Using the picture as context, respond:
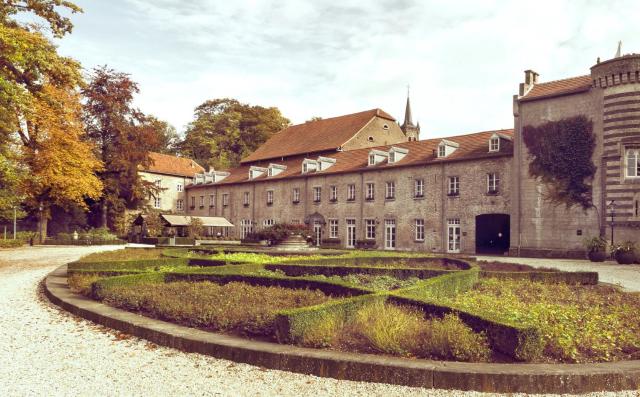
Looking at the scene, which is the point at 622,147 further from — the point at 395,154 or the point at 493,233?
the point at 395,154

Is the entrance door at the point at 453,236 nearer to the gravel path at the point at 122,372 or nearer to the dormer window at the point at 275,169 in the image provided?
the dormer window at the point at 275,169

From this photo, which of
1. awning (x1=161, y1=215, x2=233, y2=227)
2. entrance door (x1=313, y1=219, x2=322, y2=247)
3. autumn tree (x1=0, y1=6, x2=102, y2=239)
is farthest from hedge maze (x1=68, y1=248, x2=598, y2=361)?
awning (x1=161, y1=215, x2=233, y2=227)

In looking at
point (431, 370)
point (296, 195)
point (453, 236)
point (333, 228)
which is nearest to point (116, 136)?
point (296, 195)

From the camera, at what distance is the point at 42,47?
17.1 metres

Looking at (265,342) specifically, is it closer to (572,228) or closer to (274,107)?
(572,228)

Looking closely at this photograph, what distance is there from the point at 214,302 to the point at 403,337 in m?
3.77

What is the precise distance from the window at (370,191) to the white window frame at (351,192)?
1238mm

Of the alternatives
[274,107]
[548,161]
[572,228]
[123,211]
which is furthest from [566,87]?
[274,107]

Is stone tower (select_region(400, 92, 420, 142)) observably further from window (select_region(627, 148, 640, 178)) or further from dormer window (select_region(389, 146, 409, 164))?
window (select_region(627, 148, 640, 178))

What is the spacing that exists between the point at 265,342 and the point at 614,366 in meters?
4.25

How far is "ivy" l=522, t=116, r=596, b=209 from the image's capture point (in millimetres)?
27406

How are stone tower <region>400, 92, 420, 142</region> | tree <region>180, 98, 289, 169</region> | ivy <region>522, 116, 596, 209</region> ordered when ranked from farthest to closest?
stone tower <region>400, 92, 420, 142</region> < tree <region>180, 98, 289, 169</region> < ivy <region>522, 116, 596, 209</region>

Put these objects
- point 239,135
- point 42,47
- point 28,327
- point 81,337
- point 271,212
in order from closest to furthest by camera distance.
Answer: point 81,337 < point 28,327 < point 42,47 < point 271,212 < point 239,135

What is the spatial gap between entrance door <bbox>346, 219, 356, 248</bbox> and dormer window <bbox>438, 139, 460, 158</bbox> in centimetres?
863
